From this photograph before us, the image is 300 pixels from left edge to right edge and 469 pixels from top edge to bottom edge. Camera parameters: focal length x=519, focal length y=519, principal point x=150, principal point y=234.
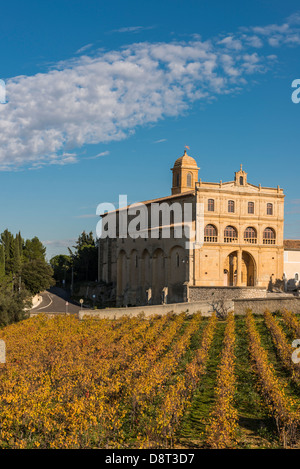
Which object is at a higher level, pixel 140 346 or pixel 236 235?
pixel 236 235

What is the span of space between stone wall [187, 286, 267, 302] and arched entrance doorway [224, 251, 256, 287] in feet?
17.4

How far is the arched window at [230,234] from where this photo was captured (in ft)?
185

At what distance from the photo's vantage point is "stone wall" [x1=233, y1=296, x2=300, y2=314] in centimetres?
4331

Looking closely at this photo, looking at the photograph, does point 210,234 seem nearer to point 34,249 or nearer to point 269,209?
point 269,209

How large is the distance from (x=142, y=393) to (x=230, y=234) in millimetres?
40266

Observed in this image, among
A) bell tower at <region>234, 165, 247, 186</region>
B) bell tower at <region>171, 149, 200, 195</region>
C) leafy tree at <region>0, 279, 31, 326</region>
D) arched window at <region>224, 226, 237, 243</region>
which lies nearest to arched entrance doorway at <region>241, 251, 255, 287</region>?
arched window at <region>224, 226, 237, 243</region>

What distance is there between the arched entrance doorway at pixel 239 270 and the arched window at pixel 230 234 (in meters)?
1.59

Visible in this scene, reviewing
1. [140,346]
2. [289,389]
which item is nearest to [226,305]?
[140,346]

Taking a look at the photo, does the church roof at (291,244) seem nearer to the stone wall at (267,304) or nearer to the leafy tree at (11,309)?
the stone wall at (267,304)

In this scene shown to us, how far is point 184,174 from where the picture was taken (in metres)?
67.9

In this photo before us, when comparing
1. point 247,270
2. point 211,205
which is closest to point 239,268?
point 247,270

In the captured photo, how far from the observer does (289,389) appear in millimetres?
21062
